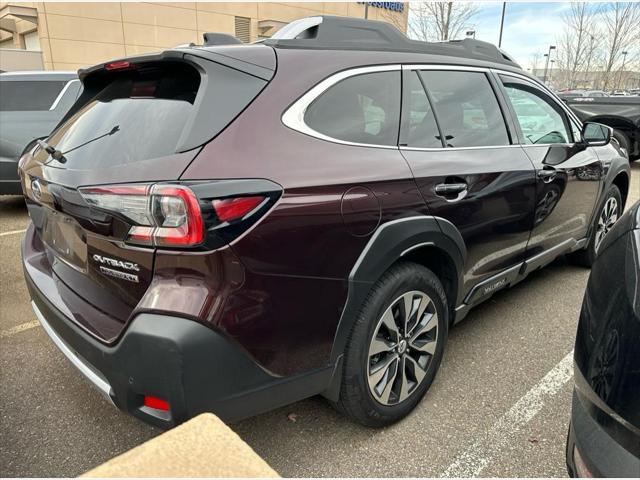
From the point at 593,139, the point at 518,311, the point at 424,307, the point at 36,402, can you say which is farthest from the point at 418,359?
the point at 593,139

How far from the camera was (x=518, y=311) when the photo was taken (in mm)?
3635

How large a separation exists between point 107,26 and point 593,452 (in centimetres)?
2432

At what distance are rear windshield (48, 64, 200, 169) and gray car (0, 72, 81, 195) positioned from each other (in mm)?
4413

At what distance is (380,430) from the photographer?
7.74 ft

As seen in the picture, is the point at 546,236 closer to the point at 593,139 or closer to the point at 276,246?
the point at 593,139

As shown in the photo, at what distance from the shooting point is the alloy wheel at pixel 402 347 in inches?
87.3

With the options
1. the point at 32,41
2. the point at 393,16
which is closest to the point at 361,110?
the point at 32,41

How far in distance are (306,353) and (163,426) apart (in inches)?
22.5

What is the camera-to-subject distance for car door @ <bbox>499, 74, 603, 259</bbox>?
3158mm

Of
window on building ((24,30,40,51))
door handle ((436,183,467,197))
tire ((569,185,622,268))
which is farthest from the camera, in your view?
window on building ((24,30,40,51))

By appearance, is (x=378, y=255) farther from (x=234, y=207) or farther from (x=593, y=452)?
(x=593, y=452)

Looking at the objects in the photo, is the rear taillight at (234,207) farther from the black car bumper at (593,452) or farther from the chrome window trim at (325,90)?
the black car bumper at (593,452)

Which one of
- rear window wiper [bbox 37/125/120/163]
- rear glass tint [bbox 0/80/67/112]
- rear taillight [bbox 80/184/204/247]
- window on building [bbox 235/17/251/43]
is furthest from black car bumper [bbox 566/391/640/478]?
window on building [bbox 235/17/251/43]

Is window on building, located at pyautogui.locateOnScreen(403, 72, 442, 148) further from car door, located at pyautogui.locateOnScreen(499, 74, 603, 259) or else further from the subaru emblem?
the subaru emblem
